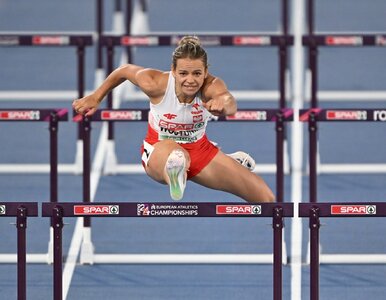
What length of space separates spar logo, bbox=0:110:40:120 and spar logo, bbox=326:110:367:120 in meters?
2.30

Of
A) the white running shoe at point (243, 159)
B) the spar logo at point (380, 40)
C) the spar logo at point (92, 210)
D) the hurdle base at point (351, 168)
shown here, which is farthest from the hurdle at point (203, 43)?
the spar logo at point (92, 210)

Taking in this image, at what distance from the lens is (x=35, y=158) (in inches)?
622

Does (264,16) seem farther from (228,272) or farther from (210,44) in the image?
(228,272)

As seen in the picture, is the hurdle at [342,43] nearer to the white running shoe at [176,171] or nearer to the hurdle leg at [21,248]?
the white running shoe at [176,171]

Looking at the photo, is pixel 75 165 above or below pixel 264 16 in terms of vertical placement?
below

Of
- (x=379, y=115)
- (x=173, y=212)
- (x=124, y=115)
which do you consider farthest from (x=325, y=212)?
(x=124, y=115)

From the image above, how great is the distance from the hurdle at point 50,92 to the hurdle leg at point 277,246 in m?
4.16

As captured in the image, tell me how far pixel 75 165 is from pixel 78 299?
10.6 feet

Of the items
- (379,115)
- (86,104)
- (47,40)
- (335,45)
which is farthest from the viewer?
(335,45)

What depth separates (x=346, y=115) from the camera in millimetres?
12711

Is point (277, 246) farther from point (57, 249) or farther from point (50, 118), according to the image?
point (50, 118)

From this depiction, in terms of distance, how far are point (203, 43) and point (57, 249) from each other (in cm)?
473

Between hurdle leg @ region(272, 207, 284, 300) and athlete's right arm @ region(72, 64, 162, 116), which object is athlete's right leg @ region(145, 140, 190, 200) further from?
hurdle leg @ region(272, 207, 284, 300)

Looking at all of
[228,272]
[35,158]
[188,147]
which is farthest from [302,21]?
[188,147]
